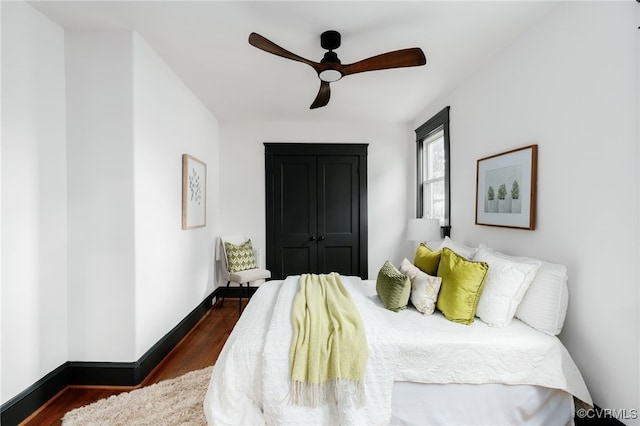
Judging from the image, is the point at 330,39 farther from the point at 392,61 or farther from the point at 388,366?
the point at 388,366

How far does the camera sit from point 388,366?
62.7 inches

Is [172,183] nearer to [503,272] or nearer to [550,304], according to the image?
[503,272]

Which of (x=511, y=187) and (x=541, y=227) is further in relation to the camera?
(x=511, y=187)

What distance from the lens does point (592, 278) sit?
1.67m

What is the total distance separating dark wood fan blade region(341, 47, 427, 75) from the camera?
1.95 m

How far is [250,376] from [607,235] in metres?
2.03

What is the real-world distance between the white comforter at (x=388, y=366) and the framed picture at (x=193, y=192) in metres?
1.72

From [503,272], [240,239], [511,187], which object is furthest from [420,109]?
[240,239]

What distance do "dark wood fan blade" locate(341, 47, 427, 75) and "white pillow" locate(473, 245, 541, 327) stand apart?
57.6 inches

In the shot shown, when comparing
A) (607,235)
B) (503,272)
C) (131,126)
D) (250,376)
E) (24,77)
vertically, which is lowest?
(250,376)

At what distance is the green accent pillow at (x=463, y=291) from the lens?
187cm

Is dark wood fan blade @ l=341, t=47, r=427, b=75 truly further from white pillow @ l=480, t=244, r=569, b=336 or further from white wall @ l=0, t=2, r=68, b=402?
white wall @ l=0, t=2, r=68, b=402

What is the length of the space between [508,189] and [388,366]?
5.37 feet

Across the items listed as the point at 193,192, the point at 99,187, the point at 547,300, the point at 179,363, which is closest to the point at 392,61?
the point at 547,300
